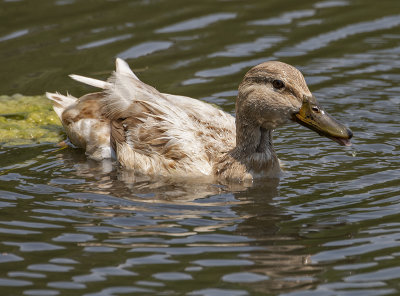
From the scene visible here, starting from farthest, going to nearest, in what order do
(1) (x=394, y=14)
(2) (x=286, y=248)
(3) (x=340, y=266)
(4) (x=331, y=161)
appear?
(1) (x=394, y=14) < (4) (x=331, y=161) < (2) (x=286, y=248) < (3) (x=340, y=266)

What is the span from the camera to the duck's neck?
10109 mm

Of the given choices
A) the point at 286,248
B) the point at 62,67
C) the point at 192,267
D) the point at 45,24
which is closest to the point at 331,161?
the point at 286,248

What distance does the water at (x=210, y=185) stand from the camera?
24.3 feet

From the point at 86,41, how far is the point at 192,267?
7.82 m

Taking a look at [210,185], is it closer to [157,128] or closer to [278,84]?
[157,128]

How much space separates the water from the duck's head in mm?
747

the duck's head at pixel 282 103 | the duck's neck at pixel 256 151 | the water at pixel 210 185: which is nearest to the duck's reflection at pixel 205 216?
the water at pixel 210 185

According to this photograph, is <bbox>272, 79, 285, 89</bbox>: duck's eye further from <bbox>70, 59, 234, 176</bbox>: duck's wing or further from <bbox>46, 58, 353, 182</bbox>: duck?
<bbox>70, 59, 234, 176</bbox>: duck's wing

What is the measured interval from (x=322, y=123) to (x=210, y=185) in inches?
63.5

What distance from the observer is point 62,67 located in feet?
45.3

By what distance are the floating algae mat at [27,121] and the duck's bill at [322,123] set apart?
4016 millimetres

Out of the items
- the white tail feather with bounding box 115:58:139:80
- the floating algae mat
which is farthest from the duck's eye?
the floating algae mat

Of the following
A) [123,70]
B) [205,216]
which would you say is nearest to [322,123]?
[205,216]

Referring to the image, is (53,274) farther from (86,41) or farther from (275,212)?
(86,41)
